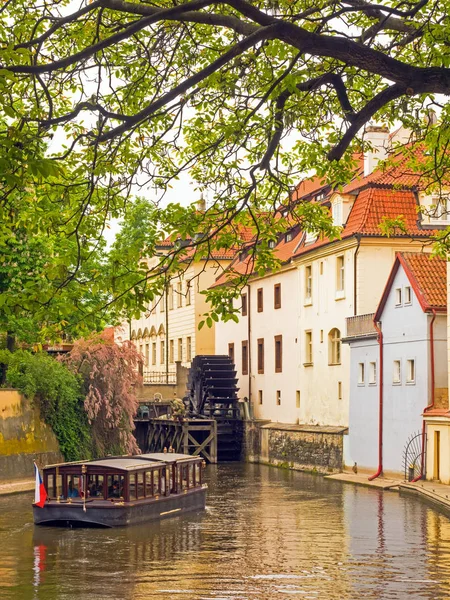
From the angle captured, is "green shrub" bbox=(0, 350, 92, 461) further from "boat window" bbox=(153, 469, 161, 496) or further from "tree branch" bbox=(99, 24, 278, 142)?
"tree branch" bbox=(99, 24, 278, 142)

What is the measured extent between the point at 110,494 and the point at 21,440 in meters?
11.0

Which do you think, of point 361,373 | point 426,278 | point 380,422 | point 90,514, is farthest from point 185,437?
point 90,514

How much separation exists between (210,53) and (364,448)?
32.8 m

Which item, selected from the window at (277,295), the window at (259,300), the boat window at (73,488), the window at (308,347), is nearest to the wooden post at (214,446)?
the window at (259,300)

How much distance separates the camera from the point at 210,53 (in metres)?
12.1

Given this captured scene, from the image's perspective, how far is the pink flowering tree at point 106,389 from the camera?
43.8m

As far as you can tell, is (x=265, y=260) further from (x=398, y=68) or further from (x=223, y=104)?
(x=398, y=68)

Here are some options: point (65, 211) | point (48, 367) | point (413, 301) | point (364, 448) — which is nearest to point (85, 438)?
point (48, 367)

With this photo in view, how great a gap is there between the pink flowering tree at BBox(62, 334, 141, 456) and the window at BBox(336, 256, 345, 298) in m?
8.89

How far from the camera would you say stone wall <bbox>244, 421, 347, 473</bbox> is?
46469 mm

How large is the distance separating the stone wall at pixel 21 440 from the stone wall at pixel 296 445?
429 inches

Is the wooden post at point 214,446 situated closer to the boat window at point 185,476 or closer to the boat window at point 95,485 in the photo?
the boat window at point 185,476

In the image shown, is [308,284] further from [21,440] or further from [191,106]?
[191,106]

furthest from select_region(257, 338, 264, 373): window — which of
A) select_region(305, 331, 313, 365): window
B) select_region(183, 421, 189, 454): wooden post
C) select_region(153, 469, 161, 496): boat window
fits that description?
select_region(153, 469, 161, 496): boat window
